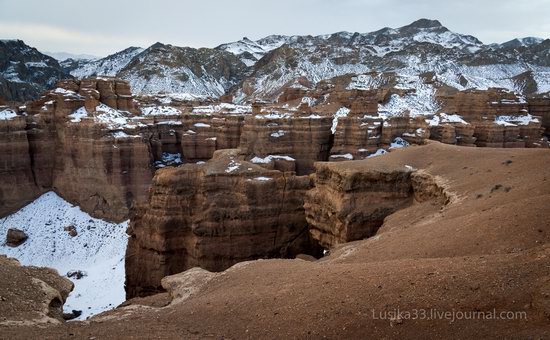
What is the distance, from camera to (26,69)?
354ft

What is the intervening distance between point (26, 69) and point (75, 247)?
8673 cm

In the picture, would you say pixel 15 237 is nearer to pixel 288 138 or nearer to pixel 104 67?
pixel 288 138

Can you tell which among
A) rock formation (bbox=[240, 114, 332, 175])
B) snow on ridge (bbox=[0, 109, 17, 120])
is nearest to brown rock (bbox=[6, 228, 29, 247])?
snow on ridge (bbox=[0, 109, 17, 120])

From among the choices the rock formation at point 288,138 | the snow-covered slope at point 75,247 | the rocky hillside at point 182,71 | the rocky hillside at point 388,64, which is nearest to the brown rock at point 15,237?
the snow-covered slope at point 75,247

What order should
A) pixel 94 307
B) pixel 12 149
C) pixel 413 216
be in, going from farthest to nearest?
pixel 12 149 → pixel 94 307 → pixel 413 216

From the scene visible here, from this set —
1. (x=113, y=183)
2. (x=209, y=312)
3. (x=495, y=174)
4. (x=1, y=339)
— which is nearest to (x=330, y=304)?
(x=209, y=312)

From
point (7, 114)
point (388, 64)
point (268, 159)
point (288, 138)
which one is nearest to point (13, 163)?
point (7, 114)

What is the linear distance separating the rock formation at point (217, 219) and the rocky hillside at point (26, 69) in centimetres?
7955

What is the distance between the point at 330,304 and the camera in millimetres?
9039

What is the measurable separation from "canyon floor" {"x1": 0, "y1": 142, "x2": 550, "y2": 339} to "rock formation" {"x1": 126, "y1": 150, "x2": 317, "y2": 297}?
9223 millimetres

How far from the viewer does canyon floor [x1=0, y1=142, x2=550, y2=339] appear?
7.62 m

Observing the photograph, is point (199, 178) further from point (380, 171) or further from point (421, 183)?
point (421, 183)

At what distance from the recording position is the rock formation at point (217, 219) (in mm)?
25109

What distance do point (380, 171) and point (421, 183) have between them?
1834mm
